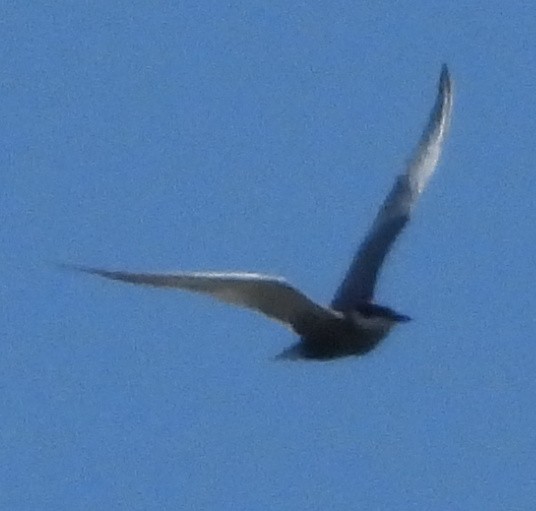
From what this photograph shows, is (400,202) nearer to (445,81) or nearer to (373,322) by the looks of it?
(445,81)

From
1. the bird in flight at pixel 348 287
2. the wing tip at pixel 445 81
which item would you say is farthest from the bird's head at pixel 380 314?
the wing tip at pixel 445 81

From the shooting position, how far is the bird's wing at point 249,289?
10773 mm

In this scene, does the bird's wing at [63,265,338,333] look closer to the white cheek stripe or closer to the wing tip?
the white cheek stripe

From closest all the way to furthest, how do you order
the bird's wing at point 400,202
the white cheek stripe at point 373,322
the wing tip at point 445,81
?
the white cheek stripe at point 373,322 → the bird's wing at point 400,202 → the wing tip at point 445,81

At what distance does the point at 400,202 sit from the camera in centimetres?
1434

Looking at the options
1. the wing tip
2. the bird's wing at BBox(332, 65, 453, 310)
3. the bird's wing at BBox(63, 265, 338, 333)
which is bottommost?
the bird's wing at BBox(63, 265, 338, 333)

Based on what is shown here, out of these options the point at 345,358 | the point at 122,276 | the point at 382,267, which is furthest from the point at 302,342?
the point at 122,276

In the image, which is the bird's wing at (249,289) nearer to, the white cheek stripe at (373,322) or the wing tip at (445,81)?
the white cheek stripe at (373,322)

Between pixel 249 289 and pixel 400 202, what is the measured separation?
307 centimetres

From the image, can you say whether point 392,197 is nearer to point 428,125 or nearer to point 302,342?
point 428,125

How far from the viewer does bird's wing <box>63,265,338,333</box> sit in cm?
1077

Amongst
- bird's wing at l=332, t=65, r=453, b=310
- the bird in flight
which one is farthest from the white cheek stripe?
bird's wing at l=332, t=65, r=453, b=310

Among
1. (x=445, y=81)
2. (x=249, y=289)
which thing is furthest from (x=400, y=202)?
(x=249, y=289)

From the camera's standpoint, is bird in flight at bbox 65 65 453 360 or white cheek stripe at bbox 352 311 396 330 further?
white cheek stripe at bbox 352 311 396 330
